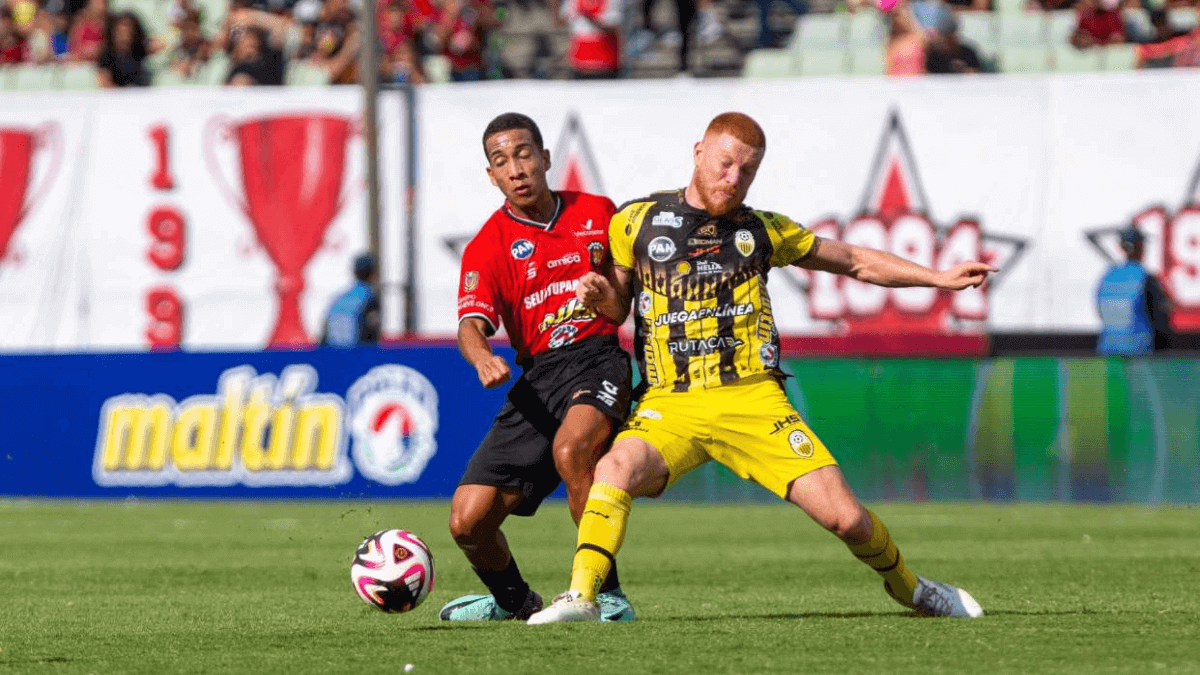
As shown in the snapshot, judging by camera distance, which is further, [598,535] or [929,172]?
[929,172]

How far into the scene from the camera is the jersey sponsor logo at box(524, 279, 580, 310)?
320 inches

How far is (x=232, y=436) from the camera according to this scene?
57.4 feet

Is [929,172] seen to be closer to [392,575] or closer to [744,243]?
[744,243]

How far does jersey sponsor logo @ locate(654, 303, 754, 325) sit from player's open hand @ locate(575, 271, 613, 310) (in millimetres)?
244

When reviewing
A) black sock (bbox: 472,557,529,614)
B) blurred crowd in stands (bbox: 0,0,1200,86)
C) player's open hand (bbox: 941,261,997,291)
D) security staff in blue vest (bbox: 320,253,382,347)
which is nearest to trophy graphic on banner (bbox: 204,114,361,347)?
blurred crowd in stands (bbox: 0,0,1200,86)

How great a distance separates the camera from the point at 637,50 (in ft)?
71.6

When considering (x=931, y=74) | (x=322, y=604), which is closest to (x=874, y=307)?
(x=931, y=74)

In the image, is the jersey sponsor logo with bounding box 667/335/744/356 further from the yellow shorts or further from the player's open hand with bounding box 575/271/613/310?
the player's open hand with bounding box 575/271/613/310

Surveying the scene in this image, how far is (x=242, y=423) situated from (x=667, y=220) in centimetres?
1037

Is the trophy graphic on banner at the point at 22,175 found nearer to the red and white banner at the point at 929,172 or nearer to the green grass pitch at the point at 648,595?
the red and white banner at the point at 929,172

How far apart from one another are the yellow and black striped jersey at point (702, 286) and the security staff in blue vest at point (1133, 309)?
952 cm

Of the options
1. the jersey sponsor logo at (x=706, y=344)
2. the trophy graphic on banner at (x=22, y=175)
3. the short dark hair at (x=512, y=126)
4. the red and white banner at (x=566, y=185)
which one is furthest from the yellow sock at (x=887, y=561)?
the trophy graphic on banner at (x=22, y=175)

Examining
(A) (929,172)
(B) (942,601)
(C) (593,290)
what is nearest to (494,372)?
(C) (593,290)

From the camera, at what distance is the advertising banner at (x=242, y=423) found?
17.1 meters
